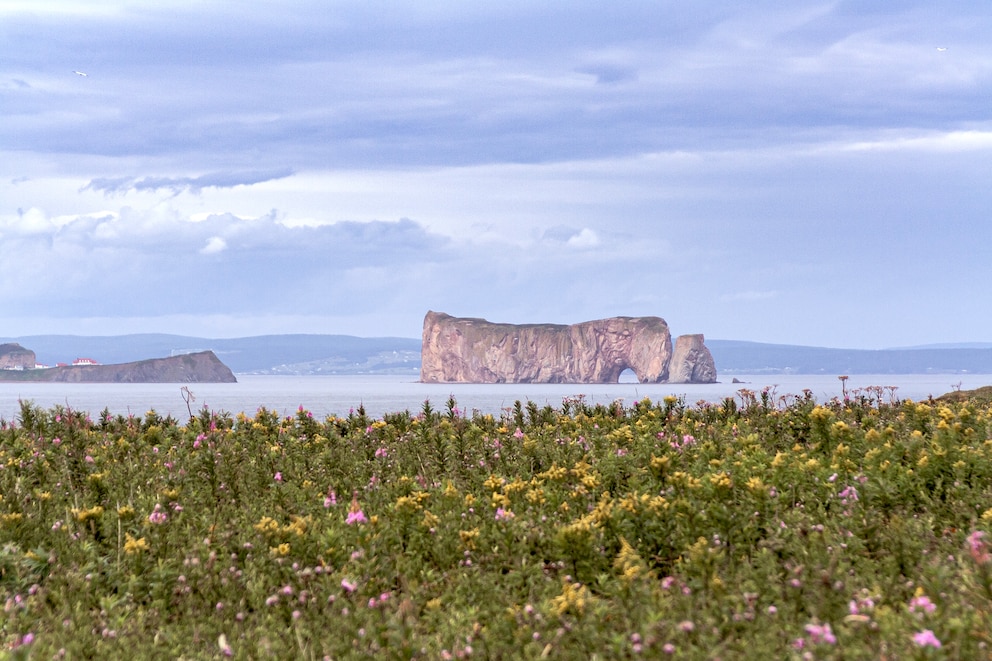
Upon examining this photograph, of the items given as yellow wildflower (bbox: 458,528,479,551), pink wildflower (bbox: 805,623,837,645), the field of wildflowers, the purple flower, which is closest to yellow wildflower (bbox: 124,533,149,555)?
the field of wildflowers

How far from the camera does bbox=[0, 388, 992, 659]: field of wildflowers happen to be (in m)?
4.33

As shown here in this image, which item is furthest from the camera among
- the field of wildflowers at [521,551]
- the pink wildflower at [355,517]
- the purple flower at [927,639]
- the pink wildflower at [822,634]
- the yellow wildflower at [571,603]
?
the pink wildflower at [355,517]

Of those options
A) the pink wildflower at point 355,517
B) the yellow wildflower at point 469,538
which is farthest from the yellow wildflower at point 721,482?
the pink wildflower at point 355,517

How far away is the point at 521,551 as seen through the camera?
5.57 metres

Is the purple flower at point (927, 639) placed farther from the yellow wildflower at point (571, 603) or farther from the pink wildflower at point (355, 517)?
the pink wildflower at point (355, 517)

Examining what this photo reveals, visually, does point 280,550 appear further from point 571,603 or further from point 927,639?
point 927,639

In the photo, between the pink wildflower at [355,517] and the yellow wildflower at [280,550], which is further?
→ the pink wildflower at [355,517]

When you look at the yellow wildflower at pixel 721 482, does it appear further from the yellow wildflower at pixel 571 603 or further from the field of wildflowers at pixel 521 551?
the yellow wildflower at pixel 571 603

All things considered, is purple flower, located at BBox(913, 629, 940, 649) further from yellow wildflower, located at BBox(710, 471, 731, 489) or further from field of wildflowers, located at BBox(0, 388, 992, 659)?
yellow wildflower, located at BBox(710, 471, 731, 489)

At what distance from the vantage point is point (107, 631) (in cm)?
509

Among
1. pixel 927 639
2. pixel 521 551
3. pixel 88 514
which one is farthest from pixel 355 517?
pixel 927 639

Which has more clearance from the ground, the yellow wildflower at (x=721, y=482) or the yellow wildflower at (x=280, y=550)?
the yellow wildflower at (x=721, y=482)

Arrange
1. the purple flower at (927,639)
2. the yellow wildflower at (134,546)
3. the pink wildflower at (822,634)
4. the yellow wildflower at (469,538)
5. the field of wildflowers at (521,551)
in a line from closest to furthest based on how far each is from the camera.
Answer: the purple flower at (927,639), the pink wildflower at (822,634), the field of wildflowers at (521,551), the yellow wildflower at (469,538), the yellow wildflower at (134,546)

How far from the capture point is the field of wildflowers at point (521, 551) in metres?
4.33
